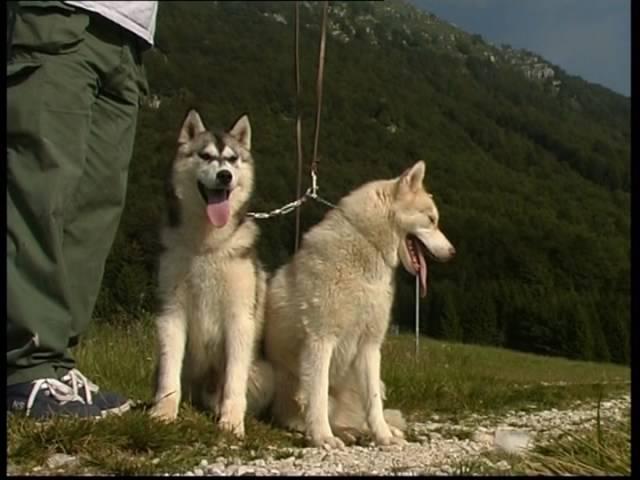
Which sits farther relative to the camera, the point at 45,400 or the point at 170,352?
the point at 170,352

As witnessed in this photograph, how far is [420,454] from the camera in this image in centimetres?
301

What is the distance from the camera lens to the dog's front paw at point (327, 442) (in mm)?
3261

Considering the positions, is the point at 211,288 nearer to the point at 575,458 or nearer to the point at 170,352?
the point at 170,352

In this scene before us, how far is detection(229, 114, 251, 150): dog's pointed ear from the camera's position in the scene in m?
3.90

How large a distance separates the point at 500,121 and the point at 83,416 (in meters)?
7.05

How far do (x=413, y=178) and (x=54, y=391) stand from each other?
1922mm

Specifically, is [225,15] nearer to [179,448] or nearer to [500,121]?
[179,448]

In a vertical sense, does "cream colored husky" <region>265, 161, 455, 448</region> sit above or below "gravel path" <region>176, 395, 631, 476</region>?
above

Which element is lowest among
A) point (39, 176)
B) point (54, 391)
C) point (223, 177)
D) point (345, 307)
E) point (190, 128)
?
point (54, 391)

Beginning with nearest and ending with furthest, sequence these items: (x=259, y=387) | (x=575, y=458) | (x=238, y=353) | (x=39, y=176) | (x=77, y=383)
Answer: (x=575, y=458), (x=39, y=176), (x=77, y=383), (x=238, y=353), (x=259, y=387)

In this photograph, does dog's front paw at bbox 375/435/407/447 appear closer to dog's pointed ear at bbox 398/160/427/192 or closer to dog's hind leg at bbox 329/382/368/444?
dog's hind leg at bbox 329/382/368/444

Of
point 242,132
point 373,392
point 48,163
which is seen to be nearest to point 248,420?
point 373,392

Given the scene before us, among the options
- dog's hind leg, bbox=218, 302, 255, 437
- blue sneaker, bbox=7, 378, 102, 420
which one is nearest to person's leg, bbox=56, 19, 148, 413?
blue sneaker, bbox=7, 378, 102, 420

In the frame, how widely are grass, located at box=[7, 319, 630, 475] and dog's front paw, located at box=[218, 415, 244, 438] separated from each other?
0.16 feet
